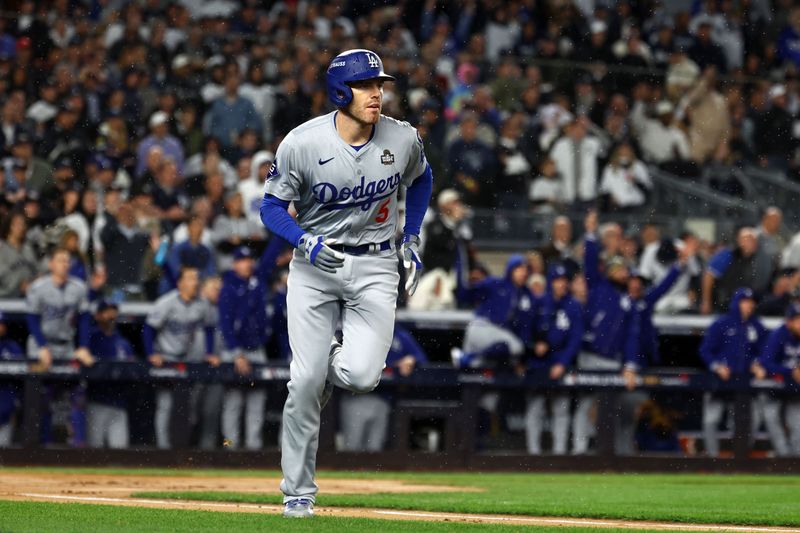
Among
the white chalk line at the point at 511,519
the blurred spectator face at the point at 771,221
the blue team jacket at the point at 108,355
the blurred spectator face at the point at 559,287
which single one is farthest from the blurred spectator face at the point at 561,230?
the white chalk line at the point at 511,519

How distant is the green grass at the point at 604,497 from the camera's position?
26.1 feet

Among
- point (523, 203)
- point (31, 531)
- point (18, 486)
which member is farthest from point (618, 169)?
point (31, 531)

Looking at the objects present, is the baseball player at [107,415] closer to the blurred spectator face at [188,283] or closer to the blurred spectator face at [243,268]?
the blurred spectator face at [188,283]

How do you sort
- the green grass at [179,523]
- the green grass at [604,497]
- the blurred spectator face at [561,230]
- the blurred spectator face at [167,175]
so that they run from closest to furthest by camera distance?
the green grass at [179,523], the green grass at [604,497], the blurred spectator face at [167,175], the blurred spectator face at [561,230]

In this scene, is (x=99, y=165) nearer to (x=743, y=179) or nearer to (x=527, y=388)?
(x=527, y=388)

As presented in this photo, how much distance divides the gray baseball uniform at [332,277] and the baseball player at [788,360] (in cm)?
729

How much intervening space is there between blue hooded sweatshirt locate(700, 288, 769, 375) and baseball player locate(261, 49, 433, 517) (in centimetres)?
735

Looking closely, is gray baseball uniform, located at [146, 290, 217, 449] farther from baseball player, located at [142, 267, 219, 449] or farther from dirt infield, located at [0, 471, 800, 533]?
dirt infield, located at [0, 471, 800, 533]

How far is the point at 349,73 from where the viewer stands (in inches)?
260

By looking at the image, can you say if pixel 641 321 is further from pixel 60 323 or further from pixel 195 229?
pixel 60 323

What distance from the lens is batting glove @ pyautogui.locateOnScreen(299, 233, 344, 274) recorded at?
6.47 m

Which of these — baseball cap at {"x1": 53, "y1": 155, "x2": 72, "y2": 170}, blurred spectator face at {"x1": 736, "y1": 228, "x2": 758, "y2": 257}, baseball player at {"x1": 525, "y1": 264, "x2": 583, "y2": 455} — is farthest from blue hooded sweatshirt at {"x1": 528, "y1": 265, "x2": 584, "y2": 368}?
baseball cap at {"x1": 53, "y1": 155, "x2": 72, "y2": 170}

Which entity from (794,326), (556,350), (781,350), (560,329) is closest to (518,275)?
(560,329)

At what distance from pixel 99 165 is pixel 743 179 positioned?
7.86m
